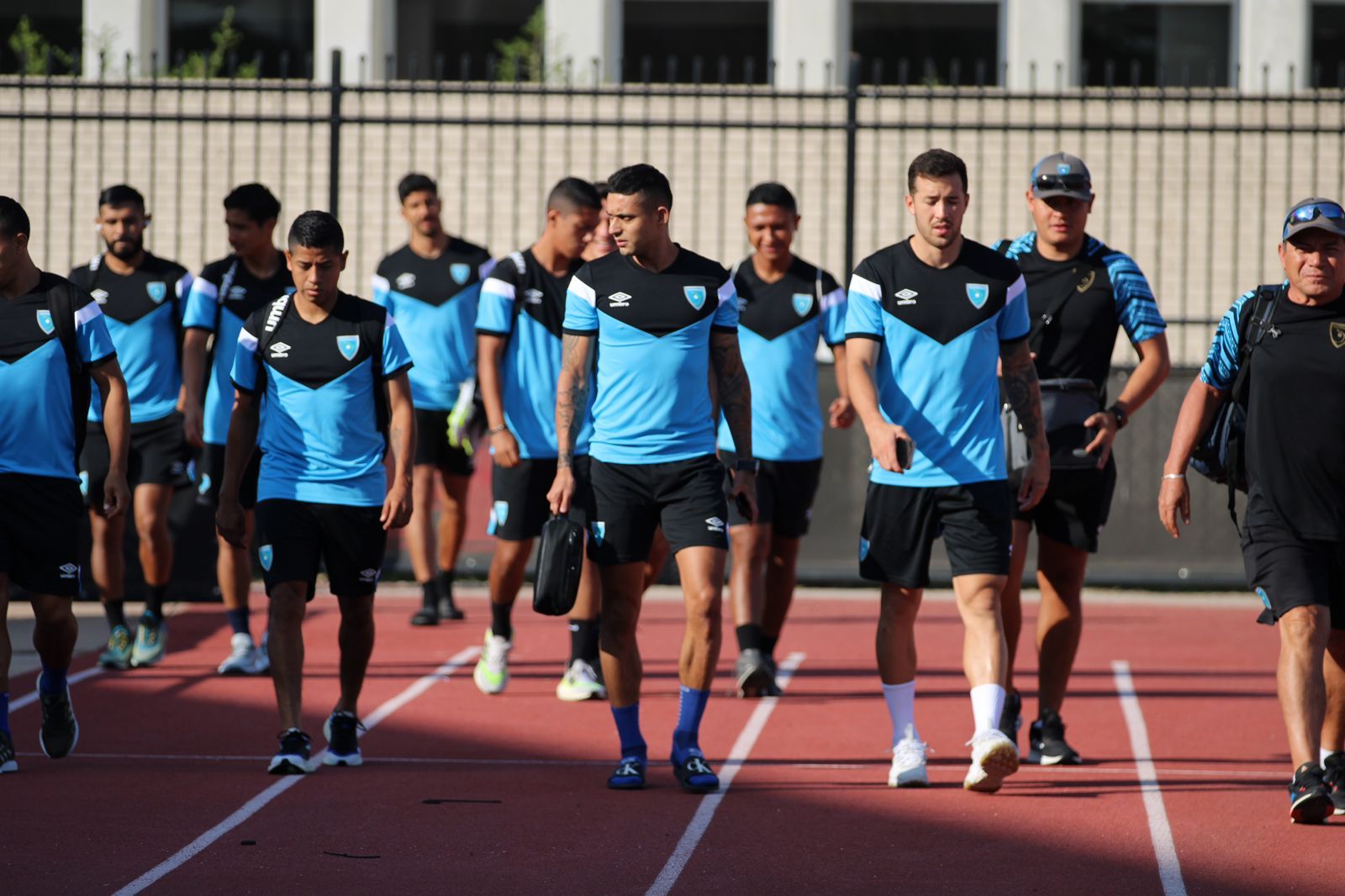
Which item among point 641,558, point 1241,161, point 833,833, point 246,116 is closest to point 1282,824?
point 833,833

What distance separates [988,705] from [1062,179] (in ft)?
6.65

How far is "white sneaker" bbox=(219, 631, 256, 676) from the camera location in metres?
9.15

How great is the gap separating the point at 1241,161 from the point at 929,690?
9.92m

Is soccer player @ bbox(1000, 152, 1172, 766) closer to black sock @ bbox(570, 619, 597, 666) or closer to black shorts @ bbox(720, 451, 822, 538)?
black shorts @ bbox(720, 451, 822, 538)

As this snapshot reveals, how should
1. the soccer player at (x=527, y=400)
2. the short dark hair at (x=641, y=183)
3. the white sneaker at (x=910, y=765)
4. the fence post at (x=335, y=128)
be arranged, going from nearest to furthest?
the short dark hair at (x=641, y=183) → the white sneaker at (x=910, y=765) → the soccer player at (x=527, y=400) → the fence post at (x=335, y=128)

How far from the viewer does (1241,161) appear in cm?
1722

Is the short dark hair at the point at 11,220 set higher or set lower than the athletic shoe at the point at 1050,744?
higher

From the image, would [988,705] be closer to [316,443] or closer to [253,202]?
[316,443]

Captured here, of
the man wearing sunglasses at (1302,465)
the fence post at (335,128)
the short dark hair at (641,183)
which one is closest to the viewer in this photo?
the man wearing sunglasses at (1302,465)

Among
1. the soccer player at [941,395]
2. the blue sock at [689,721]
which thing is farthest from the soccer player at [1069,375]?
the blue sock at [689,721]

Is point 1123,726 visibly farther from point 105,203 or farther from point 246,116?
point 246,116

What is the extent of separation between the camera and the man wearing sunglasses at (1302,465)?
19.9 ft

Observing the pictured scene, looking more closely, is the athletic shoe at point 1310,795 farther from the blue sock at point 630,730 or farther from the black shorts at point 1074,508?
the blue sock at point 630,730

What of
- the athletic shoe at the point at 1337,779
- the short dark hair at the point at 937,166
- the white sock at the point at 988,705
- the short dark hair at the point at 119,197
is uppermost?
the short dark hair at the point at 119,197
